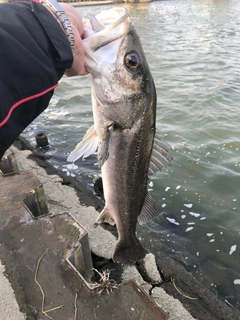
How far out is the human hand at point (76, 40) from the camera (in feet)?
6.21

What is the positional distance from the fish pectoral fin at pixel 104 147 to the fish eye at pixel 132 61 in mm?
492

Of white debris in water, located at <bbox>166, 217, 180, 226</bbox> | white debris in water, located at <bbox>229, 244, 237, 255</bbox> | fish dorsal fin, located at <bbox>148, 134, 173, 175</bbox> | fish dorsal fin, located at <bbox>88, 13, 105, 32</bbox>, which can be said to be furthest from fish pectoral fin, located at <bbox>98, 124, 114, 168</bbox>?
white debris in water, located at <bbox>229, 244, 237, 255</bbox>

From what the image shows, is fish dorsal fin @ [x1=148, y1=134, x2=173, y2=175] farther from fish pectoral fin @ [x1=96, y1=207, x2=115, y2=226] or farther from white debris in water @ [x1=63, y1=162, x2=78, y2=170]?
white debris in water @ [x1=63, y1=162, x2=78, y2=170]

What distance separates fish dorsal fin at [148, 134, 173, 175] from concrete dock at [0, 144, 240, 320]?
117cm

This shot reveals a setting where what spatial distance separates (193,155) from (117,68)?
17.8 feet

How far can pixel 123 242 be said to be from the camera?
3.01 m

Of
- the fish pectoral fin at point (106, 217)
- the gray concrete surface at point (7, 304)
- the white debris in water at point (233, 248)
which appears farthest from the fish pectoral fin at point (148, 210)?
the white debris in water at point (233, 248)

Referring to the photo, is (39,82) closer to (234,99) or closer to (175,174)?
(175,174)

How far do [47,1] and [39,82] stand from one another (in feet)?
1.80

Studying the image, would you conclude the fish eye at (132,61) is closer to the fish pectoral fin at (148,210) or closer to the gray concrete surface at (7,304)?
the fish pectoral fin at (148,210)

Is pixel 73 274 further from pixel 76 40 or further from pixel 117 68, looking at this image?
pixel 76 40

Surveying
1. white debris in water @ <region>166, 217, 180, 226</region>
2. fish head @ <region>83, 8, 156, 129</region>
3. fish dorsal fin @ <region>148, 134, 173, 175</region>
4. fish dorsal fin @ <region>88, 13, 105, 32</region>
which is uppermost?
fish dorsal fin @ <region>88, 13, 105, 32</region>

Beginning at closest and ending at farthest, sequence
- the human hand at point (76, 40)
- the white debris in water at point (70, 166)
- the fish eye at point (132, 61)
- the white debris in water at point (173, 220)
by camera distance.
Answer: the human hand at point (76, 40) < the fish eye at point (132, 61) < the white debris in water at point (173, 220) < the white debris in water at point (70, 166)

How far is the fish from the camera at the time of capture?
221 cm
